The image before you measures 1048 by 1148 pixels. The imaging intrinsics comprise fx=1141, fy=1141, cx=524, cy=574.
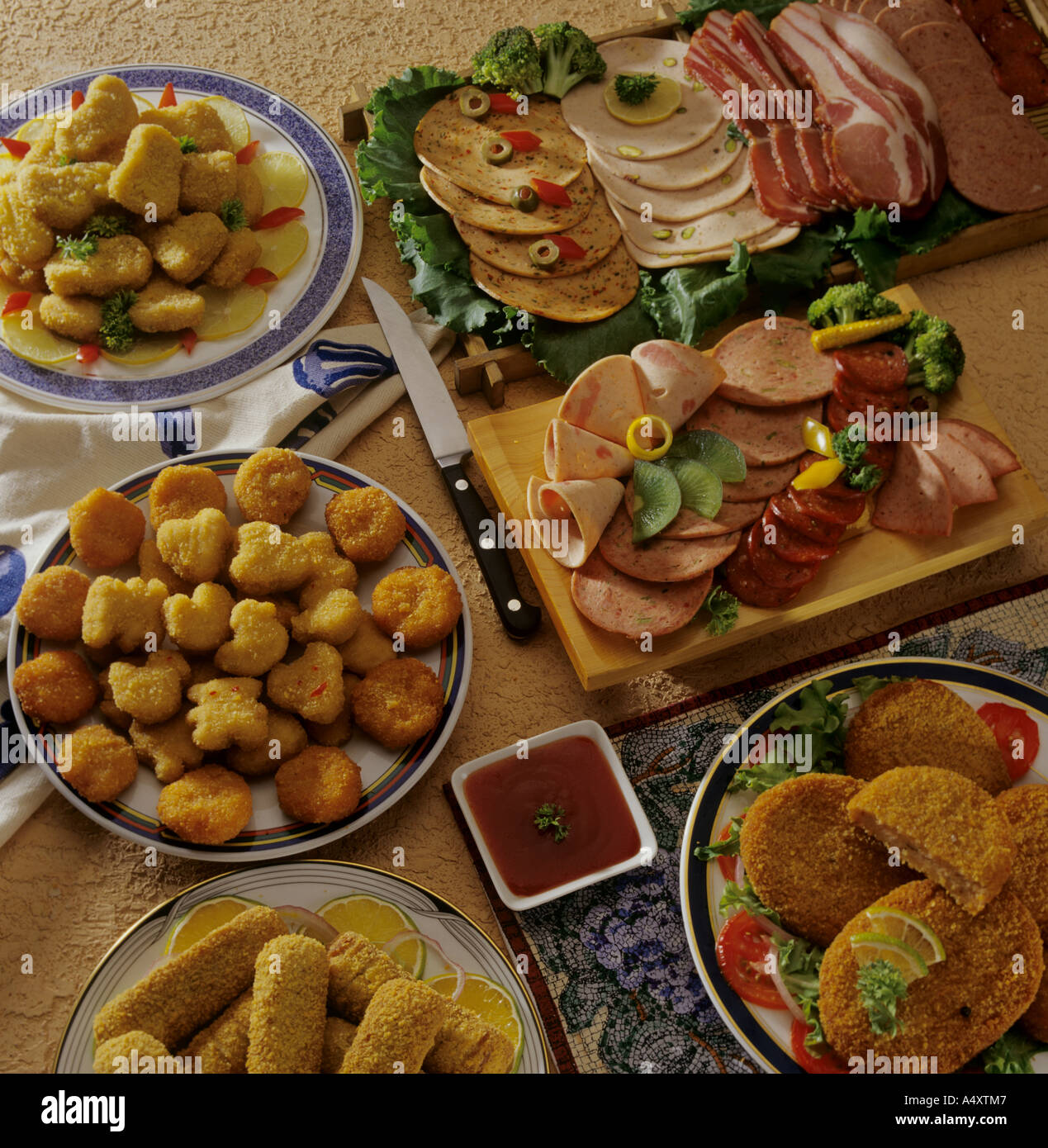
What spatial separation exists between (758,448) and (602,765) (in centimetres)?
102

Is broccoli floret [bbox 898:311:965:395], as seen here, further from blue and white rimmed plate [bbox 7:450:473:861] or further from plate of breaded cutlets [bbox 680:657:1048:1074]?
blue and white rimmed plate [bbox 7:450:473:861]

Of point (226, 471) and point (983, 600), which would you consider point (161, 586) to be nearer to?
point (226, 471)

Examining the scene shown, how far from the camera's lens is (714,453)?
127 inches

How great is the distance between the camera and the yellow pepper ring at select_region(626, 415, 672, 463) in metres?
3.21

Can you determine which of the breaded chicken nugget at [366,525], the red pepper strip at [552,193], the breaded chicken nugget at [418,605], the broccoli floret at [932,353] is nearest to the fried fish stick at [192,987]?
the breaded chicken nugget at [418,605]

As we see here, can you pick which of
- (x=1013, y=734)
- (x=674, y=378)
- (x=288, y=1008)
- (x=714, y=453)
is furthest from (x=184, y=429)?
(x=1013, y=734)

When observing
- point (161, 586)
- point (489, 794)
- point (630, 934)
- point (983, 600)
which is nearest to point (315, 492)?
point (161, 586)

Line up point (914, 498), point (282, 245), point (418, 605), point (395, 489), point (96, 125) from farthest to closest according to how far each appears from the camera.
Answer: point (282, 245), point (395, 489), point (96, 125), point (914, 498), point (418, 605)

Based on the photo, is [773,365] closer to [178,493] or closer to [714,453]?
[714,453]

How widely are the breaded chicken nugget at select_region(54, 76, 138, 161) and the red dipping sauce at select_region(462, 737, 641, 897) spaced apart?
218cm

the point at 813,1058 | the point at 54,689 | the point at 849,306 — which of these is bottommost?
the point at 813,1058

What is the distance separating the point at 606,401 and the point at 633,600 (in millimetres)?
580

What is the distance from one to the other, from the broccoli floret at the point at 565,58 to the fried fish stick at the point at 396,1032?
2.82 m

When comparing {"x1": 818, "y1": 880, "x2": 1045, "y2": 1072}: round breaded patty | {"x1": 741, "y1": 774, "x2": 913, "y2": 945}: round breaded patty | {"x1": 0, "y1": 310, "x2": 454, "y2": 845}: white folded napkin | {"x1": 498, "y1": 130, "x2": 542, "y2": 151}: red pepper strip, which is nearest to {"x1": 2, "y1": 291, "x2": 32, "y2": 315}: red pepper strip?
{"x1": 0, "y1": 310, "x2": 454, "y2": 845}: white folded napkin
